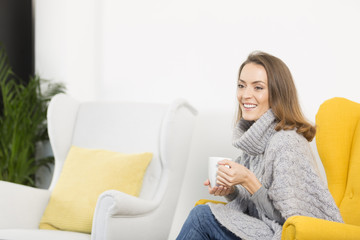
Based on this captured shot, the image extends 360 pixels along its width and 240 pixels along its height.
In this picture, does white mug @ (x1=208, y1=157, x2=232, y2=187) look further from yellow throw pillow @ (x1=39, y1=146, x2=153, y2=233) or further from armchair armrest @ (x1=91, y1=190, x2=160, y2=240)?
yellow throw pillow @ (x1=39, y1=146, x2=153, y2=233)

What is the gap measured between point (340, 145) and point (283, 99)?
0.38 meters

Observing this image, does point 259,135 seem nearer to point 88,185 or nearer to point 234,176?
point 234,176

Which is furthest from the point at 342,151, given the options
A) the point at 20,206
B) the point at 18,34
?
the point at 18,34

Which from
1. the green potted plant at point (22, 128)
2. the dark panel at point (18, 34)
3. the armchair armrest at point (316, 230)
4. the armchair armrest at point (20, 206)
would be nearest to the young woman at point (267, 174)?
the armchair armrest at point (316, 230)

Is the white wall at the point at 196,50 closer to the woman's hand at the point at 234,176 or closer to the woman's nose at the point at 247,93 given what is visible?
the woman's nose at the point at 247,93

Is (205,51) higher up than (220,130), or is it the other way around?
(205,51)

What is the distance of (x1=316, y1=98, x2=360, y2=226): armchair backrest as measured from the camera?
6.48ft

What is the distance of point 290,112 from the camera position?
1807 mm

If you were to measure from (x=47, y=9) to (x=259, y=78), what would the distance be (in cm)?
221

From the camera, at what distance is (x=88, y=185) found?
240 cm

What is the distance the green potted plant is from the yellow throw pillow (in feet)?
2.80

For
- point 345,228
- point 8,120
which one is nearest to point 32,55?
point 8,120

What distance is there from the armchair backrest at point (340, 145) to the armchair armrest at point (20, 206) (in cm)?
141

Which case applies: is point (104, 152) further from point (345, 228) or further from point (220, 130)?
point (345, 228)
